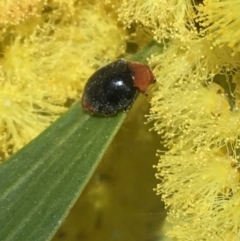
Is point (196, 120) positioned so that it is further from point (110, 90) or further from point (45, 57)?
point (45, 57)

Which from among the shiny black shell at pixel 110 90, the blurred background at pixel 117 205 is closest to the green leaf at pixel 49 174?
the shiny black shell at pixel 110 90

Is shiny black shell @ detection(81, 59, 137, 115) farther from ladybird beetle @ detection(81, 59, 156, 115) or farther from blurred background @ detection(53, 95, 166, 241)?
blurred background @ detection(53, 95, 166, 241)

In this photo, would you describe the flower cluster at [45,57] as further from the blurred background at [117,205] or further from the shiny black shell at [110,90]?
the blurred background at [117,205]

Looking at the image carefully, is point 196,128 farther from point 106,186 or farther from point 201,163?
point 106,186

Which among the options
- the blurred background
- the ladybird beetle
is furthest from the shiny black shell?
the blurred background

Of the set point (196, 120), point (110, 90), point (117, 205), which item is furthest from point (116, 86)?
point (117, 205)
